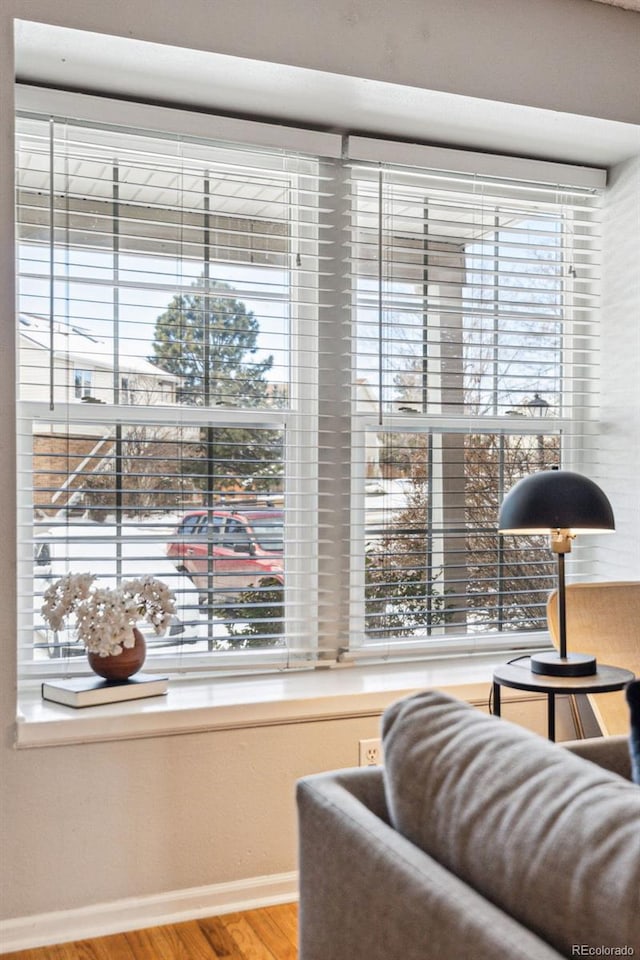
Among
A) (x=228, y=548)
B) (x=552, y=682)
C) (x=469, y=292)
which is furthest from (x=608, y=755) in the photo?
(x=469, y=292)

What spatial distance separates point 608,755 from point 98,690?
1437 mm

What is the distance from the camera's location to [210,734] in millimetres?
2510

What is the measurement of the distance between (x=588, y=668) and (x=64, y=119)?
2095mm

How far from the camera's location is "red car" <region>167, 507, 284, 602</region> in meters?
2.83

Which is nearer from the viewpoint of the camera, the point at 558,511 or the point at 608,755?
the point at 608,755

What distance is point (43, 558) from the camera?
104 inches

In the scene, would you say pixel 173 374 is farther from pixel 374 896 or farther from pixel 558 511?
pixel 374 896

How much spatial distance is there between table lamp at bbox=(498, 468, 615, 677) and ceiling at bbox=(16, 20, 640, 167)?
1183 millimetres

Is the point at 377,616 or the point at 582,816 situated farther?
the point at 377,616

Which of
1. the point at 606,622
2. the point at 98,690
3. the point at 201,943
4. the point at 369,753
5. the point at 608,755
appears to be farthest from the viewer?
the point at 606,622

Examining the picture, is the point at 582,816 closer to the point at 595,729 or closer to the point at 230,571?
the point at 230,571

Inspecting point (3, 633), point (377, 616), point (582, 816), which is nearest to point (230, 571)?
point (377, 616)

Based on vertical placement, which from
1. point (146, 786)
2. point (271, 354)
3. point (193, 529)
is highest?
point (271, 354)

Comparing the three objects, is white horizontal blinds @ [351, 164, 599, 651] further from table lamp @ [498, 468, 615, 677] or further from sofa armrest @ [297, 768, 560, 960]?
sofa armrest @ [297, 768, 560, 960]
